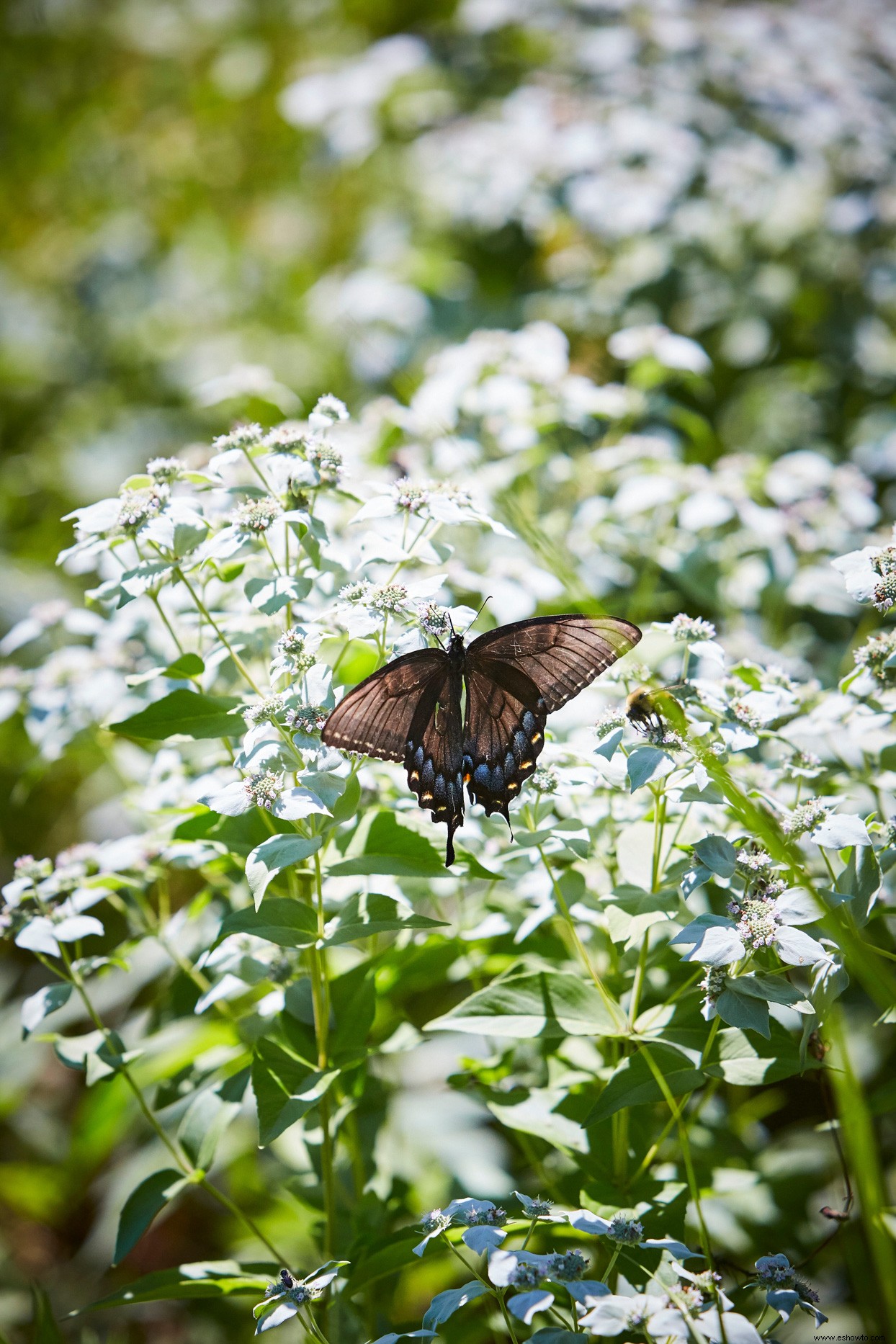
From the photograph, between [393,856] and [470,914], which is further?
[470,914]

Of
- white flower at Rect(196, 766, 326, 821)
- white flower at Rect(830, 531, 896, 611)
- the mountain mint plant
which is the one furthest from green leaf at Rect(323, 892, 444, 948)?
white flower at Rect(830, 531, 896, 611)

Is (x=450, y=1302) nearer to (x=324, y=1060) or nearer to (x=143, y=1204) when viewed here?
(x=324, y=1060)

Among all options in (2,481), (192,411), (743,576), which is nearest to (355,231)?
(192,411)

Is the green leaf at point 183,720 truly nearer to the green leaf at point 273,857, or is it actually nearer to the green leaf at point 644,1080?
the green leaf at point 273,857

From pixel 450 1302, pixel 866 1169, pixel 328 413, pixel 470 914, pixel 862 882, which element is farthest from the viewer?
pixel 470 914

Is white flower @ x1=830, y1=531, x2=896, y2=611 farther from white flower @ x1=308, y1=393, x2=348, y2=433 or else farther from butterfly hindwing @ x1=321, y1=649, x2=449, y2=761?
white flower @ x1=308, y1=393, x2=348, y2=433

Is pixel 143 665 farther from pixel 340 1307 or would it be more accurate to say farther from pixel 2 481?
pixel 2 481

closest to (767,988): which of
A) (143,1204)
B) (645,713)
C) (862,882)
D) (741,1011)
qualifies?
(741,1011)

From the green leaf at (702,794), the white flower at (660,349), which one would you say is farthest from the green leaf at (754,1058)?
the white flower at (660,349)
